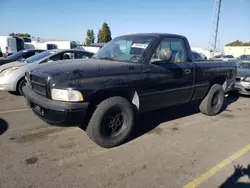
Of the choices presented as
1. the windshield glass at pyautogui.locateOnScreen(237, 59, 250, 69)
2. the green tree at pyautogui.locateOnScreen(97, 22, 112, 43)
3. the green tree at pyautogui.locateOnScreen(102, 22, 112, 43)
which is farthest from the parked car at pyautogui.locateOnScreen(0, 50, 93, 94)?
the green tree at pyautogui.locateOnScreen(102, 22, 112, 43)

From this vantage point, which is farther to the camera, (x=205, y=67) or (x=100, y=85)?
(x=205, y=67)

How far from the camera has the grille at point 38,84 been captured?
3.22 metres

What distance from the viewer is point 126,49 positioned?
4242 millimetres

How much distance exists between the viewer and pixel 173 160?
3.32m

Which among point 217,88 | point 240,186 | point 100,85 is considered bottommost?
point 240,186

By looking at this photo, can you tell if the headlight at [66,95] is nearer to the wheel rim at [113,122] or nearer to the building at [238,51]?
the wheel rim at [113,122]

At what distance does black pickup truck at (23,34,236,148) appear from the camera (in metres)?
3.08

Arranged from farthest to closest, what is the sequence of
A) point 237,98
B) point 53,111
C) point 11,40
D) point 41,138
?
point 11,40
point 237,98
point 41,138
point 53,111

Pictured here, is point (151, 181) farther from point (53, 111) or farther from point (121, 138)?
point (53, 111)

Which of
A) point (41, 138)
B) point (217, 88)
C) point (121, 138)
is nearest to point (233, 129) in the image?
point (217, 88)

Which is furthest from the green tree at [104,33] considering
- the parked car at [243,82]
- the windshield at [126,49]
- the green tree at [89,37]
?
the windshield at [126,49]

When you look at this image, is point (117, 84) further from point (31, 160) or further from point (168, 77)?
point (31, 160)

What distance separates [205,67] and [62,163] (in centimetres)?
381

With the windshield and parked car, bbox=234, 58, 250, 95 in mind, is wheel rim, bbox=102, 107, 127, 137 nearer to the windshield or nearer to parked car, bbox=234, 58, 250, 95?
the windshield
